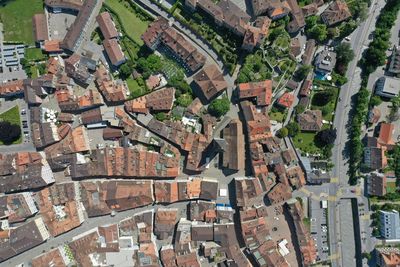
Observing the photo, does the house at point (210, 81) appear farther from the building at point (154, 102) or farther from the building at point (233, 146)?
the building at point (233, 146)

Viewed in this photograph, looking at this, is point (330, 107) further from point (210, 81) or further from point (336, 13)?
point (210, 81)

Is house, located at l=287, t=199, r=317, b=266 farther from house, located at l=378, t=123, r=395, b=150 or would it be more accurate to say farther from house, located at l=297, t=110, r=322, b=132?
house, located at l=378, t=123, r=395, b=150

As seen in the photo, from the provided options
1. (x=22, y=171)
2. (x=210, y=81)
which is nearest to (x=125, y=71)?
(x=210, y=81)

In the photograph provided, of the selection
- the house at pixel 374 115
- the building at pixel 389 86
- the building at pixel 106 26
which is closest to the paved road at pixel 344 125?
the house at pixel 374 115

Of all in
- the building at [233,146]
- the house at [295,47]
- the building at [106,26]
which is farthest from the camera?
the house at [295,47]

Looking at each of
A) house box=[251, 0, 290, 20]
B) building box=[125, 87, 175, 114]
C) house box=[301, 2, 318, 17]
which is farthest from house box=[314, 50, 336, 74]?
building box=[125, 87, 175, 114]

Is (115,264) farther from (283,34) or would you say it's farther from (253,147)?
(283,34)
